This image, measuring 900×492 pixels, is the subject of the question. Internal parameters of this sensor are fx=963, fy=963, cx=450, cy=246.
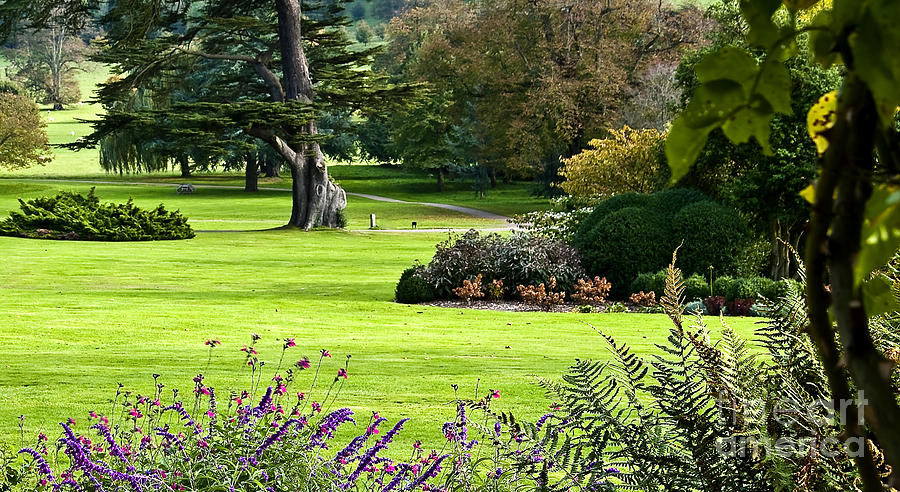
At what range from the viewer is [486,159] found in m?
51.7

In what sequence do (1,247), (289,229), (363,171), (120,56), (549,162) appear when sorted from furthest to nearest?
1. (363,171)
2. (549,162)
3. (289,229)
4. (120,56)
5. (1,247)

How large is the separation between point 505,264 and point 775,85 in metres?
14.2

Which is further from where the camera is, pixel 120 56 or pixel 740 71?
pixel 120 56

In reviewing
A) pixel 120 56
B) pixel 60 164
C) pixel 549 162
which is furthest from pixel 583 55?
pixel 60 164

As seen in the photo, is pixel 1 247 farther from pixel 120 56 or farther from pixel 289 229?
pixel 289 229

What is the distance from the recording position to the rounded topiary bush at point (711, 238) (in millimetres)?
14820

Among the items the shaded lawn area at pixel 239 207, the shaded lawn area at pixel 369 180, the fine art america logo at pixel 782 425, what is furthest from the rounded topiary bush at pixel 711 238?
the shaded lawn area at pixel 369 180

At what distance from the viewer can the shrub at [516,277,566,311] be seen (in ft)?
45.9

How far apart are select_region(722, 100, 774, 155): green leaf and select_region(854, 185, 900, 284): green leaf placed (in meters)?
0.21

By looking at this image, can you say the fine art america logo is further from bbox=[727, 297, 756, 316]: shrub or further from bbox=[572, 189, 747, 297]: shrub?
bbox=[572, 189, 747, 297]: shrub

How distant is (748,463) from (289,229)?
29.5 meters

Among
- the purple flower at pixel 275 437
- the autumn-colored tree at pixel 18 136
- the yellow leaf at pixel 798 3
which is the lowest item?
the purple flower at pixel 275 437

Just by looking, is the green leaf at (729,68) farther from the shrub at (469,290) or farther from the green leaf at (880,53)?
the shrub at (469,290)

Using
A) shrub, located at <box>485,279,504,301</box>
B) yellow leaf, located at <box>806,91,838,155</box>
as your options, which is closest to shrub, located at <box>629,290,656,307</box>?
shrub, located at <box>485,279,504,301</box>
